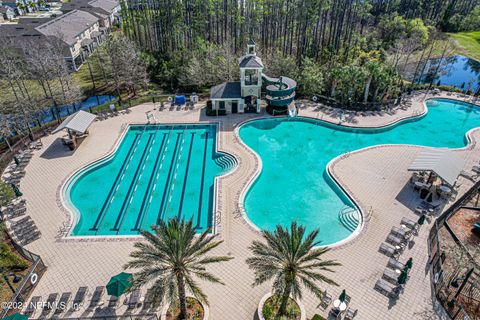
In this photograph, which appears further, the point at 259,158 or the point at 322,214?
the point at 259,158

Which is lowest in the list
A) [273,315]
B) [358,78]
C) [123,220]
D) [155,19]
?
[123,220]

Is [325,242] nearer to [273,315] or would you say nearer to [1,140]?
[273,315]

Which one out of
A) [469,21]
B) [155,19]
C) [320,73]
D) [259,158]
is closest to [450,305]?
[259,158]

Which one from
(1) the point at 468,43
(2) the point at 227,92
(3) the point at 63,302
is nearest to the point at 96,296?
(3) the point at 63,302

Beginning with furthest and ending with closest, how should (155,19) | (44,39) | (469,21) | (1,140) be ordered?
(469,21) < (44,39) < (155,19) < (1,140)

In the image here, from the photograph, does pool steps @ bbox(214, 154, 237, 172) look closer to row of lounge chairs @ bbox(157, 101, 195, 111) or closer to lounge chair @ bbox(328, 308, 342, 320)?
row of lounge chairs @ bbox(157, 101, 195, 111)

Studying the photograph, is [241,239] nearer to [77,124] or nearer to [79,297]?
[79,297]
